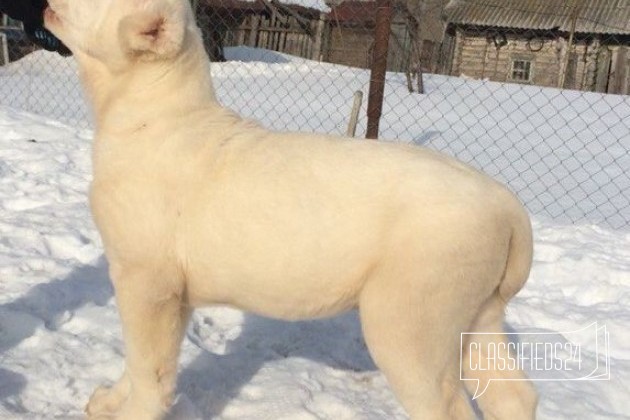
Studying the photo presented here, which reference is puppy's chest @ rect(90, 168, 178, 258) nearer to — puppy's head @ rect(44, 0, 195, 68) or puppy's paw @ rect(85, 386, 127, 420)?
puppy's head @ rect(44, 0, 195, 68)

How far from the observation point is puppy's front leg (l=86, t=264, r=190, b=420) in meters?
2.71

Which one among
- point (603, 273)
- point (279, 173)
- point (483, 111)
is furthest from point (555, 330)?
point (483, 111)

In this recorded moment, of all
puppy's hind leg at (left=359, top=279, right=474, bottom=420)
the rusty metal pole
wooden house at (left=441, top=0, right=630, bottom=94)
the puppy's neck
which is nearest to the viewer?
puppy's hind leg at (left=359, top=279, right=474, bottom=420)

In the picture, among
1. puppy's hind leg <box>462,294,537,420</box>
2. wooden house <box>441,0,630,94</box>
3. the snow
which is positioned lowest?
wooden house <box>441,0,630,94</box>

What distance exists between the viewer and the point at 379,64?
676 cm

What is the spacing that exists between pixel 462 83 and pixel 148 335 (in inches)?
636

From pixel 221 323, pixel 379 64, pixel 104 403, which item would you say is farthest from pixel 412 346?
pixel 379 64

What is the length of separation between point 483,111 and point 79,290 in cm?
1086

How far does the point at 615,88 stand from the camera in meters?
24.4

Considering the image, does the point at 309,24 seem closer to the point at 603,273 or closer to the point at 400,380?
the point at 603,273

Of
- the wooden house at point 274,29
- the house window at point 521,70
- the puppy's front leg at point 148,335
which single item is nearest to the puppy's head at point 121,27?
the puppy's front leg at point 148,335

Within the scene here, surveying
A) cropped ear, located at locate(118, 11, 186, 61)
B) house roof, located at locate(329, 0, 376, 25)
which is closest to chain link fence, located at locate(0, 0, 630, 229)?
house roof, located at locate(329, 0, 376, 25)

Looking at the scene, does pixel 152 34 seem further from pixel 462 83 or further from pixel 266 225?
pixel 462 83

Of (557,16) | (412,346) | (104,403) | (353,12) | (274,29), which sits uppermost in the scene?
(412,346)
